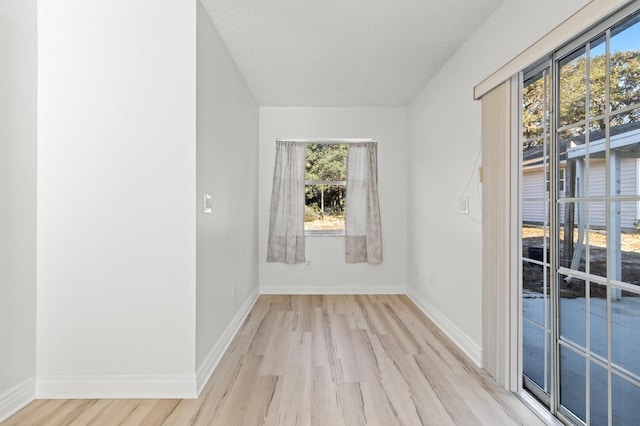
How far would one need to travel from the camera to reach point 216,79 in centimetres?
278

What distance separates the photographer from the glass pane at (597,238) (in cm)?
170

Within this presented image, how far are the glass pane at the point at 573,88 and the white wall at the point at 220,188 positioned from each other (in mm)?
2095

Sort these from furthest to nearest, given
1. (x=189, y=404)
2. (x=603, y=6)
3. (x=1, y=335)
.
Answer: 1. (x=189, y=404)
2. (x=1, y=335)
3. (x=603, y=6)

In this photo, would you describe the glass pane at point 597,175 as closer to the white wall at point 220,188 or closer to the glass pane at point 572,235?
the glass pane at point 572,235

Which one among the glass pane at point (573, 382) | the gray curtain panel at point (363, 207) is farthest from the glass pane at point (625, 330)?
the gray curtain panel at point (363, 207)

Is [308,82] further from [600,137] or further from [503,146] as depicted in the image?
[600,137]

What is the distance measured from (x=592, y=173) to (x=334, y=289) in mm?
3571

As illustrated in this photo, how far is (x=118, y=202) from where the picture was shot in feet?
7.28

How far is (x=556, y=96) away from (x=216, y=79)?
226 cm

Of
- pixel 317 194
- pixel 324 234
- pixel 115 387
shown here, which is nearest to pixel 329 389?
pixel 115 387

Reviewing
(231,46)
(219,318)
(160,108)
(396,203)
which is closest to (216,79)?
(231,46)

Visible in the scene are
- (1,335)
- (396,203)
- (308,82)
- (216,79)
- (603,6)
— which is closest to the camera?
(603,6)

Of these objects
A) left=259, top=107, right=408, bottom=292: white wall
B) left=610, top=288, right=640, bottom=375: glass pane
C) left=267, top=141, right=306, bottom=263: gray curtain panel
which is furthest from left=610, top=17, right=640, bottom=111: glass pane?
left=267, top=141, right=306, bottom=263: gray curtain panel

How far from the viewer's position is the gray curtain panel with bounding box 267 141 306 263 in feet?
16.0
